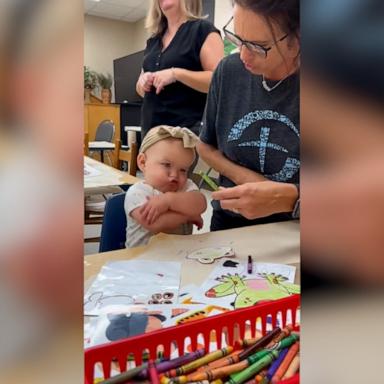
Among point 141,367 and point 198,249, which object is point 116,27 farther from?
point 141,367

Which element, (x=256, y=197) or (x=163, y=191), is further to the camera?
(x=163, y=191)

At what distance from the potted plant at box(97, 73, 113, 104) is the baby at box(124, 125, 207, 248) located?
3.30 metres

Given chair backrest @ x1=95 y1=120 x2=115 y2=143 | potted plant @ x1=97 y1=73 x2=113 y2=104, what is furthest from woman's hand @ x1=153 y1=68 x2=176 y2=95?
potted plant @ x1=97 y1=73 x2=113 y2=104

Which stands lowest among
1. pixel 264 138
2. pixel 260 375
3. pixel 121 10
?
pixel 260 375

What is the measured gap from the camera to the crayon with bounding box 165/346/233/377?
0.37m

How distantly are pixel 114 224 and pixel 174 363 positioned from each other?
53cm

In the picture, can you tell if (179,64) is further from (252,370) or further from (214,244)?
(252,370)

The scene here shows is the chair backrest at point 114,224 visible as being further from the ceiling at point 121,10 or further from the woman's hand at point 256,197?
the ceiling at point 121,10

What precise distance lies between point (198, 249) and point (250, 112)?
1.03 ft

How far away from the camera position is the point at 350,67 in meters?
0.19

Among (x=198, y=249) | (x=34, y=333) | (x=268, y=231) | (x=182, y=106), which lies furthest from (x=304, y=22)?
(x=182, y=106)

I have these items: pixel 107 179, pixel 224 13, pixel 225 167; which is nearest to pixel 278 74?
pixel 225 167

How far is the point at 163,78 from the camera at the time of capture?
1023 mm

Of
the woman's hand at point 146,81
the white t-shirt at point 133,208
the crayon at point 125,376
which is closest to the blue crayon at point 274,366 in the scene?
the crayon at point 125,376
